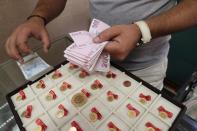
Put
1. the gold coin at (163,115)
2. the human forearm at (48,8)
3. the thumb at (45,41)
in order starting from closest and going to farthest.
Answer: the gold coin at (163,115), the thumb at (45,41), the human forearm at (48,8)

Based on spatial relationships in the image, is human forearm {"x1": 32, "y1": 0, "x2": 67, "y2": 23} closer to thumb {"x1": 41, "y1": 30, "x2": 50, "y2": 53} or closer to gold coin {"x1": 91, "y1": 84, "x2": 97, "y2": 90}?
thumb {"x1": 41, "y1": 30, "x2": 50, "y2": 53}

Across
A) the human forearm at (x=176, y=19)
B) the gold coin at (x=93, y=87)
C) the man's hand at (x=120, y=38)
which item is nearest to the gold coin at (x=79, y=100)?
the gold coin at (x=93, y=87)

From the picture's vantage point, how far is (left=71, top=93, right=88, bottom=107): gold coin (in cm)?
59

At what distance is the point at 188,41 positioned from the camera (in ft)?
4.62

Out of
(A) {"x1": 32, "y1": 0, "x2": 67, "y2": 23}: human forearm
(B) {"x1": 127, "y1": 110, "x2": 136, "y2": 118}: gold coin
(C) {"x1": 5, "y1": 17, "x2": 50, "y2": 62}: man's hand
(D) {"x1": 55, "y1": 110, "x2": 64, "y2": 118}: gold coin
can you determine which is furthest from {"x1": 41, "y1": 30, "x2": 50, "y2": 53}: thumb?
(B) {"x1": 127, "y1": 110, "x2": 136, "y2": 118}: gold coin

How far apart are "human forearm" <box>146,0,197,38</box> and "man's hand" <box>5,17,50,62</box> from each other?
33 cm

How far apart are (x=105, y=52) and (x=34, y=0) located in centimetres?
137

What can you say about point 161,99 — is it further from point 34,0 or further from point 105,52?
point 34,0

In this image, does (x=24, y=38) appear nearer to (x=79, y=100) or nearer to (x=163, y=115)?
(x=79, y=100)

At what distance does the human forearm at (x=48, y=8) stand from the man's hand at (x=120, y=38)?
306 millimetres

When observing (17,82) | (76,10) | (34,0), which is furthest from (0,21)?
(17,82)

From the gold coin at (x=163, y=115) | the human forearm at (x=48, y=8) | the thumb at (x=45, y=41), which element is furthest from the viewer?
the human forearm at (x=48, y=8)

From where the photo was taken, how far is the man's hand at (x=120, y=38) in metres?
0.58

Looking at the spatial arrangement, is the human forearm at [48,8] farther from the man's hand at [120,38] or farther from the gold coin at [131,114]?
the gold coin at [131,114]
